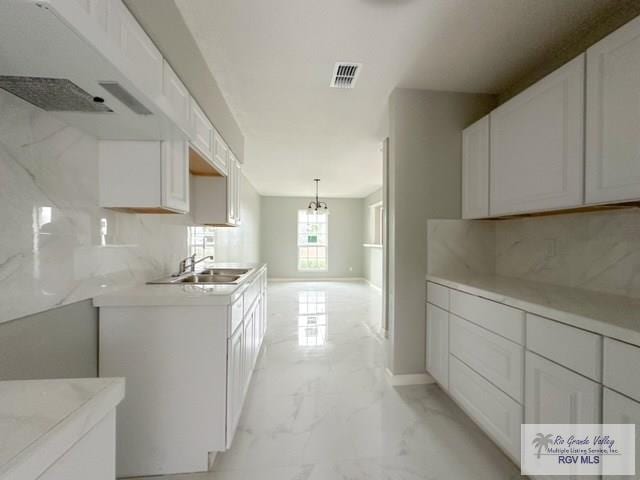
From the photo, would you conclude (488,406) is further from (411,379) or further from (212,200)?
(212,200)

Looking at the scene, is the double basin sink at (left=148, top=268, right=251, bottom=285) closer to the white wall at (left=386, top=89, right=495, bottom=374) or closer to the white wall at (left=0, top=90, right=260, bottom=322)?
the white wall at (left=0, top=90, right=260, bottom=322)

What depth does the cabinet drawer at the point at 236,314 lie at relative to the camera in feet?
5.28

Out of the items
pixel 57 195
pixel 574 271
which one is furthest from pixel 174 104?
pixel 574 271

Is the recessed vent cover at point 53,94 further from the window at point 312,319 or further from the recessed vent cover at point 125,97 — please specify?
the window at point 312,319

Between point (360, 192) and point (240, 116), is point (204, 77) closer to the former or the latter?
point (240, 116)

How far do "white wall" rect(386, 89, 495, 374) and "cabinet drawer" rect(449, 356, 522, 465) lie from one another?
18.2 inches

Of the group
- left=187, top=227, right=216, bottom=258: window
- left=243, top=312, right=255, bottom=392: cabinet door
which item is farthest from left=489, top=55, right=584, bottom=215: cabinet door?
left=187, top=227, right=216, bottom=258: window

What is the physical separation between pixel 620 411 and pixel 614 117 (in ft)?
4.17

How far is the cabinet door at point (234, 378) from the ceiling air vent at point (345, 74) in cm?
205

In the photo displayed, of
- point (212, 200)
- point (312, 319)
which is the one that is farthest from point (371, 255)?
point (212, 200)

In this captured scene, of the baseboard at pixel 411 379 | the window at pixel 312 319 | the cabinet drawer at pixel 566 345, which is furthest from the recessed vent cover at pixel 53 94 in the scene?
the window at pixel 312 319

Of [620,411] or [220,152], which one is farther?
[220,152]

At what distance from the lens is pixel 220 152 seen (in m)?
2.47

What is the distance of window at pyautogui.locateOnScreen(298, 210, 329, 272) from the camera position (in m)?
8.72
